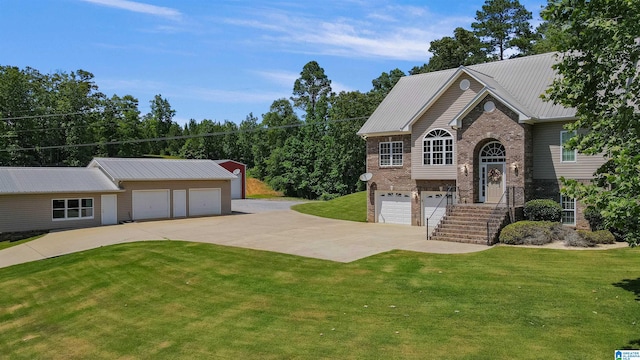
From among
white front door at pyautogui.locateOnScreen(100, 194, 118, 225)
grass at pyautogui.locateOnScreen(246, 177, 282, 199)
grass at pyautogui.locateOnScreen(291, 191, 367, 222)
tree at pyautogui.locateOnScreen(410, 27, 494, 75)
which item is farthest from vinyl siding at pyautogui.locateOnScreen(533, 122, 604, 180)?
grass at pyautogui.locateOnScreen(246, 177, 282, 199)

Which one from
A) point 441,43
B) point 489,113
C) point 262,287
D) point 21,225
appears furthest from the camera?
point 441,43

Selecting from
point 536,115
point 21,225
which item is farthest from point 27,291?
point 536,115

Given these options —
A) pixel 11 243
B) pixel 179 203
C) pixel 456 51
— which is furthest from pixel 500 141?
pixel 456 51

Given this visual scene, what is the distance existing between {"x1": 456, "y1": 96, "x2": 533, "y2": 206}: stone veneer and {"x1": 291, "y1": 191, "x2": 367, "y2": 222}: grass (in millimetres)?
8086

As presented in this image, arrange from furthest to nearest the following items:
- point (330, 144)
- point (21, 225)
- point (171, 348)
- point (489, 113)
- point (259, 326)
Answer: point (330, 144) → point (21, 225) → point (489, 113) → point (259, 326) → point (171, 348)

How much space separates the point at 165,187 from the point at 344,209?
43.2 ft

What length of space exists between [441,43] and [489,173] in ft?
110

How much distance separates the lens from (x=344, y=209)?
33500 millimetres

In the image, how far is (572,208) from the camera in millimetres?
20562

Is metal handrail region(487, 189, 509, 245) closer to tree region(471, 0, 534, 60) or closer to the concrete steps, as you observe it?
the concrete steps

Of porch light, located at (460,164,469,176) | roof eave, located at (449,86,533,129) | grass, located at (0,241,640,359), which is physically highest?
roof eave, located at (449,86,533,129)

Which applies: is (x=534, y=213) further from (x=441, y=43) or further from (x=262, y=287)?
(x=441, y=43)

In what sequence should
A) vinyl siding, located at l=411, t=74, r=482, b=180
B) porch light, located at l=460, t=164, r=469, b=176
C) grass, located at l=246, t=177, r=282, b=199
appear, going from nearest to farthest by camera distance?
porch light, located at l=460, t=164, r=469, b=176 → vinyl siding, located at l=411, t=74, r=482, b=180 → grass, located at l=246, t=177, r=282, b=199

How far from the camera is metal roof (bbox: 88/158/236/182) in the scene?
30609 mm
